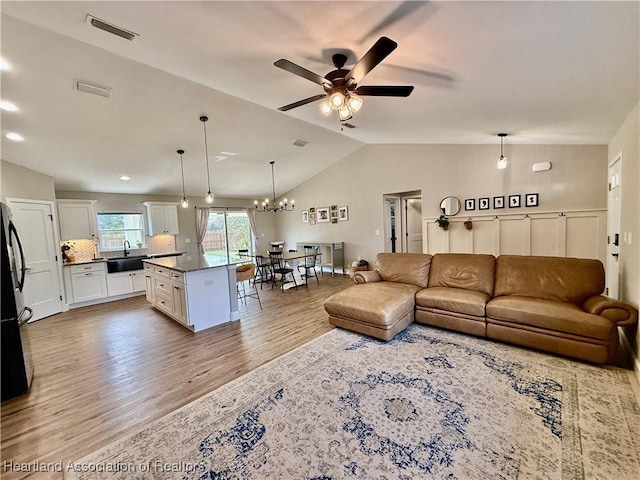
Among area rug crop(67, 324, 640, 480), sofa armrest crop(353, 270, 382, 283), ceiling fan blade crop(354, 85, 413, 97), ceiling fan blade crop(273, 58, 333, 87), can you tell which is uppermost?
ceiling fan blade crop(273, 58, 333, 87)

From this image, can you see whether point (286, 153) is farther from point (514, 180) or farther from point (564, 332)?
point (564, 332)

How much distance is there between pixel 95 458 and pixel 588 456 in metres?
3.08

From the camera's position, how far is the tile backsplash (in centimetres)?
570

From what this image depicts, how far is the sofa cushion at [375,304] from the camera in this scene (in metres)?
3.12

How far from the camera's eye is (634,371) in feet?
7.72

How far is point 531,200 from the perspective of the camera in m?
4.75

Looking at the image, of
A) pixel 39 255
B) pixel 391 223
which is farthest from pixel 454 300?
pixel 39 255

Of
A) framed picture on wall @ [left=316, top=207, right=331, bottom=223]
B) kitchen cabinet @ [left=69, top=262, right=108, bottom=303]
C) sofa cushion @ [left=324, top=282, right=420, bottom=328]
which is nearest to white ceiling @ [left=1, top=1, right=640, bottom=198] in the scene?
kitchen cabinet @ [left=69, top=262, right=108, bottom=303]

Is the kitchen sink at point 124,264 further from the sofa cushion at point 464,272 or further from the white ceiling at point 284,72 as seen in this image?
the sofa cushion at point 464,272

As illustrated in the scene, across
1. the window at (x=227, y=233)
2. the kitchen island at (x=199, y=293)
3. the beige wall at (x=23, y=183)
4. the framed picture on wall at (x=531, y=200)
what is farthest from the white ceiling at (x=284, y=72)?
the window at (x=227, y=233)

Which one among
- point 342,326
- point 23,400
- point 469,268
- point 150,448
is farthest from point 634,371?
point 23,400

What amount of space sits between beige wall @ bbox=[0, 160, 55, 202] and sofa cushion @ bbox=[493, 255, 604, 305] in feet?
24.0

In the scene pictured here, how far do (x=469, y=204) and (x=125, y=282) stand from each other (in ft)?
25.0

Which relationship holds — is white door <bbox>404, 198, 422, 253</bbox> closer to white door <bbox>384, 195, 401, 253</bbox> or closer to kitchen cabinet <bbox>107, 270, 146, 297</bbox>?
white door <bbox>384, 195, 401, 253</bbox>
